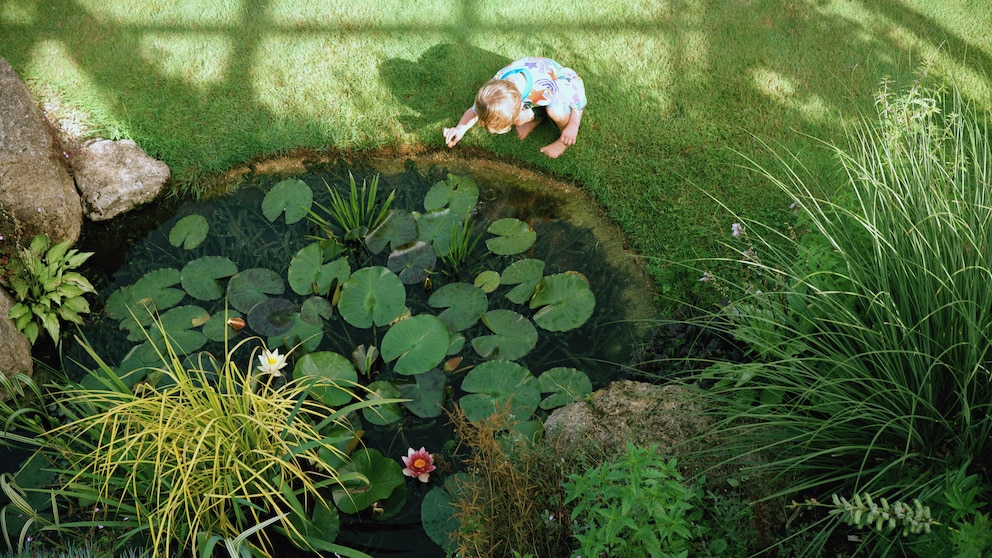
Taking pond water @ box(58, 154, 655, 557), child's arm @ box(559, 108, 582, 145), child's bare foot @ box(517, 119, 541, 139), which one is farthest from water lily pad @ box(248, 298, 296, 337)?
child's arm @ box(559, 108, 582, 145)

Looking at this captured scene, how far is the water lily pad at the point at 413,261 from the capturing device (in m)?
3.21

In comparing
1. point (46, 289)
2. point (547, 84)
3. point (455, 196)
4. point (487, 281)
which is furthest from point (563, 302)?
point (46, 289)

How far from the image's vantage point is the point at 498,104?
3.36 metres

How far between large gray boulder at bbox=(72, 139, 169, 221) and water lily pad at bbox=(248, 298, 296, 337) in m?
1.04

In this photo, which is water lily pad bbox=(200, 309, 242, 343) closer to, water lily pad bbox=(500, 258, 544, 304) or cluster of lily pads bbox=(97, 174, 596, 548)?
cluster of lily pads bbox=(97, 174, 596, 548)

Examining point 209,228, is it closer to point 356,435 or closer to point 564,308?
point 356,435

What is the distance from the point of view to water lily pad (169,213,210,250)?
3.37 meters

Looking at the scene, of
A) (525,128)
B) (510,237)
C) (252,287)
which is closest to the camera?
(252,287)

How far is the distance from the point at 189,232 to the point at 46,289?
0.66 m

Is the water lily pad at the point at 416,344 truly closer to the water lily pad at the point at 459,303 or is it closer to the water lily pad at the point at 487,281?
the water lily pad at the point at 459,303

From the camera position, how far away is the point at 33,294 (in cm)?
305

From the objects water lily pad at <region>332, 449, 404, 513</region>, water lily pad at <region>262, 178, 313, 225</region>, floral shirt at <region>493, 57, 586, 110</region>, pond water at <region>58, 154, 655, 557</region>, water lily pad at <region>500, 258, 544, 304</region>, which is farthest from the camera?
floral shirt at <region>493, 57, 586, 110</region>

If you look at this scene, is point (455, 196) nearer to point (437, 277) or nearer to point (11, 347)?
point (437, 277)

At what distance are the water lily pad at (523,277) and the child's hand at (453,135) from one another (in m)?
0.83
